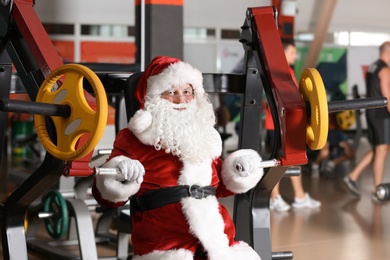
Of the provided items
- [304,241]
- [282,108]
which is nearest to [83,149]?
[282,108]

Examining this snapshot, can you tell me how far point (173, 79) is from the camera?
106 inches

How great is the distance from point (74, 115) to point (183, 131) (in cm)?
47

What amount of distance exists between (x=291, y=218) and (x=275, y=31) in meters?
2.97

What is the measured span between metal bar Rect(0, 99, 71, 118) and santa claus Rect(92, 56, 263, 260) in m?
0.29

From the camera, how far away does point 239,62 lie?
1155cm

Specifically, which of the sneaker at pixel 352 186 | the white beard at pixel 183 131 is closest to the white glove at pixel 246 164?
the white beard at pixel 183 131

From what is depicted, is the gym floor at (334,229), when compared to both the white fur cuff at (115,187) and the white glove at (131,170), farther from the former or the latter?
the white glove at (131,170)

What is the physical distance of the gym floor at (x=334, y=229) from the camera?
447cm

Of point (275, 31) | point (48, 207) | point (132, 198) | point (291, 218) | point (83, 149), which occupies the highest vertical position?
point (275, 31)

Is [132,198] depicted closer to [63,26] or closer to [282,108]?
[282,108]

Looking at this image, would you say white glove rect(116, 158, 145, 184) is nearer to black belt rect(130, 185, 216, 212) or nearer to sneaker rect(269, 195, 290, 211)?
black belt rect(130, 185, 216, 212)

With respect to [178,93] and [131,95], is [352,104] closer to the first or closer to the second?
[178,93]

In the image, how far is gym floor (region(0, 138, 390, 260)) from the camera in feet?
14.7

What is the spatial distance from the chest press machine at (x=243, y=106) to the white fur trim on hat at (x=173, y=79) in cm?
26
